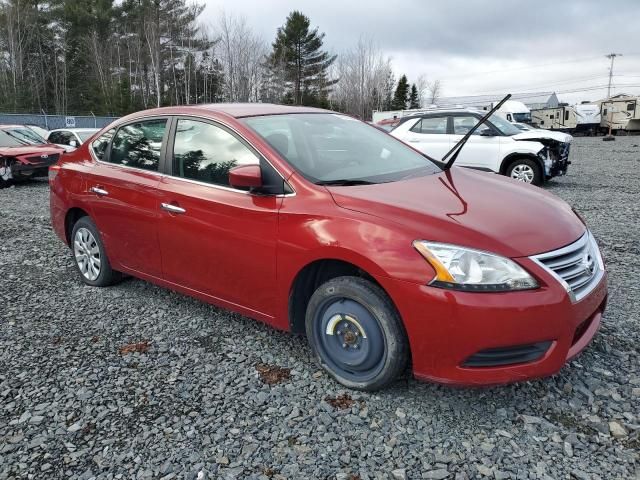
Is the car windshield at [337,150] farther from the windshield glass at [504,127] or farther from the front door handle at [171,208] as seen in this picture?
the windshield glass at [504,127]

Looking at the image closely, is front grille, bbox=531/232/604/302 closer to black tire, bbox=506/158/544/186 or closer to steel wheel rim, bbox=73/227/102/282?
steel wheel rim, bbox=73/227/102/282

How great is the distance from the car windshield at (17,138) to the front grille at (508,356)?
13.1m

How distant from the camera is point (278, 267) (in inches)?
115

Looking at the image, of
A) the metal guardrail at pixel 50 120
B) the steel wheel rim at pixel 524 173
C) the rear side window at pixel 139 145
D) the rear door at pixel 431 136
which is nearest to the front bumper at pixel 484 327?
the rear side window at pixel 139 145

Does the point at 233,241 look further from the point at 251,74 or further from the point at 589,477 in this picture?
the point at 251,74

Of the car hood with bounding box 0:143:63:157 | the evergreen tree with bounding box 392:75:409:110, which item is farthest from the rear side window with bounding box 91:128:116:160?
the evergreen tree with bounding box 392:75:409:110

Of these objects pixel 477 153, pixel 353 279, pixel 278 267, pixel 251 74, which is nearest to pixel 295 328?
pixel 278 267

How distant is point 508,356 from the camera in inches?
93.4

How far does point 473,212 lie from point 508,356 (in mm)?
752

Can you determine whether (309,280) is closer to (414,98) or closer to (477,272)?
(477,272)

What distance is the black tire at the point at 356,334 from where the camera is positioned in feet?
8.38

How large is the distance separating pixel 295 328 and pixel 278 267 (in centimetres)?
41

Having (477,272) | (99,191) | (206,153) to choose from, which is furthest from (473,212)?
(99,191)

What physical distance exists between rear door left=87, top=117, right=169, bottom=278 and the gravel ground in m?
0.51
